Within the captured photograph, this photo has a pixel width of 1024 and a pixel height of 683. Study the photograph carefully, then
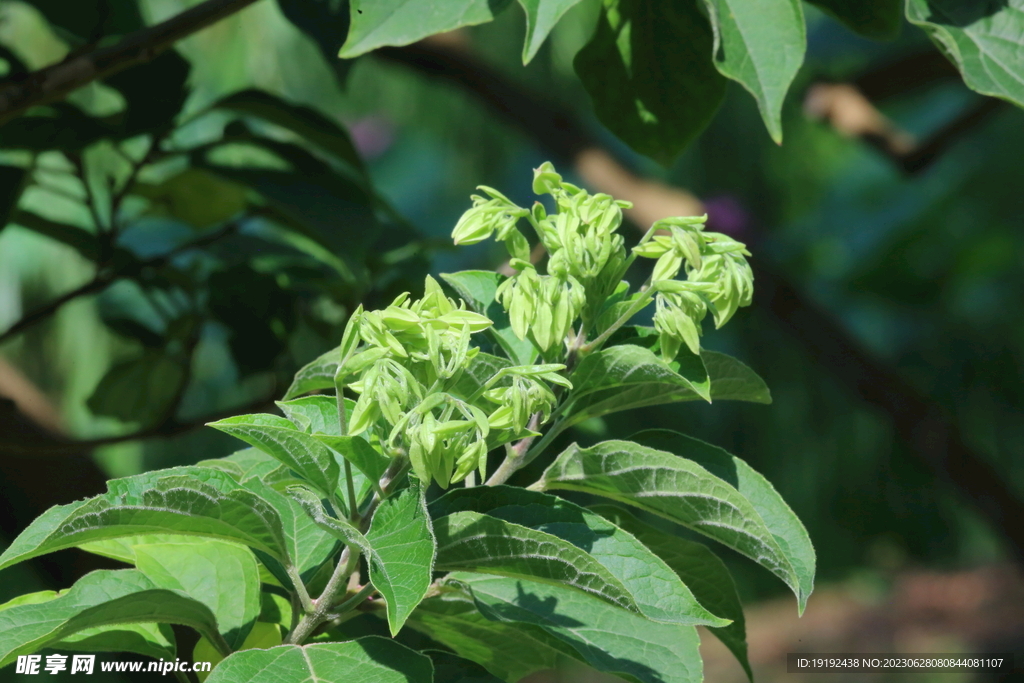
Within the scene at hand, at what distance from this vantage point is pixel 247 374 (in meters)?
0.83

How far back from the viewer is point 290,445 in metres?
0.35

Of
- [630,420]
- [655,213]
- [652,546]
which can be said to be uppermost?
[655,213]

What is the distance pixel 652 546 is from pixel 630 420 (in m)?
2.57

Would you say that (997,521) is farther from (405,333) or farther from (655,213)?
(405,333)

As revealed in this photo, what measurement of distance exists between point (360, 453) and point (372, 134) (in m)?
3.21

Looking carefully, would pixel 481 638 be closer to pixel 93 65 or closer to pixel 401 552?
pixel 401 552

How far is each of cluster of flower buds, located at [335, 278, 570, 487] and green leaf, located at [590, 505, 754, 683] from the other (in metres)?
0.16

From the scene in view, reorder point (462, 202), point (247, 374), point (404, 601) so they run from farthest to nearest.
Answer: point (462, 202) < point (247, 374) < point (404, 601)

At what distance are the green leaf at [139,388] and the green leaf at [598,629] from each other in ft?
1.72

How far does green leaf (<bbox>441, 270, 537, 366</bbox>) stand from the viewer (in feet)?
1.36

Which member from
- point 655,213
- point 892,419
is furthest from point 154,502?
point 892,419

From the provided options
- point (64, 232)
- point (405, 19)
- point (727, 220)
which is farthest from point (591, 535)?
point (727, 220)

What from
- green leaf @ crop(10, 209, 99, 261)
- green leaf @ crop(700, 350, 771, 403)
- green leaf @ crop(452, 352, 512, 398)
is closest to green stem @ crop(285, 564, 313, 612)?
green leaf @ crop(452, 352, 512, 398)

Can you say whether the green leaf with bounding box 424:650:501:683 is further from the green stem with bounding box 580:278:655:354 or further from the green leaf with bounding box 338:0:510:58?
the green leaf with bounding box 338:0:510:58
